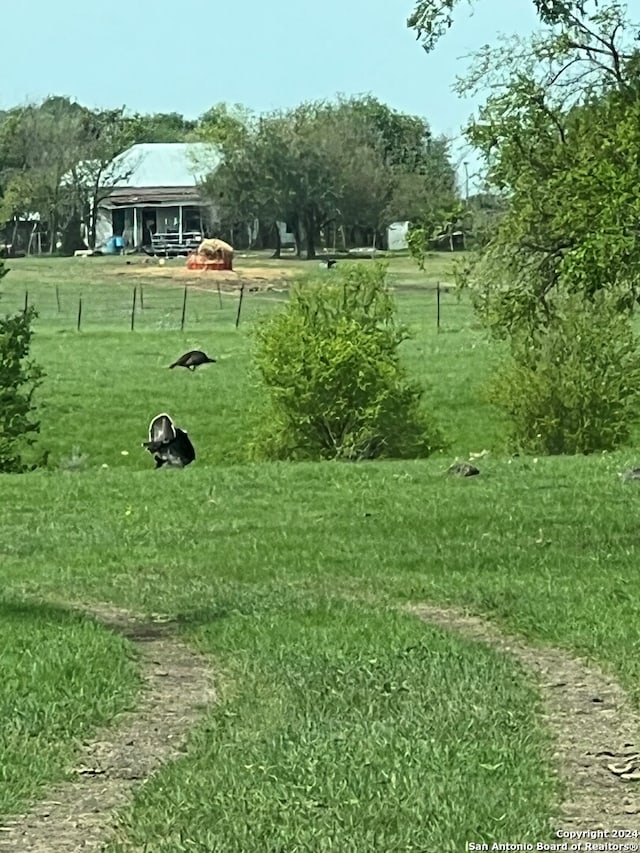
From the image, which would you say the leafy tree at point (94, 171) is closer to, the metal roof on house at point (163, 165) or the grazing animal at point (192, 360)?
the metal roof on house at point (163, 165)

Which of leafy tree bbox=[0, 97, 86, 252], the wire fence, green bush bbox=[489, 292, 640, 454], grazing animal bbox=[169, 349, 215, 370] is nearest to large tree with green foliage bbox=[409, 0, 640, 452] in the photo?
green bush bbox=[489, 292, 640, 454]

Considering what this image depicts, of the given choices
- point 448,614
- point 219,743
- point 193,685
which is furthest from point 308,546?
point 219,743

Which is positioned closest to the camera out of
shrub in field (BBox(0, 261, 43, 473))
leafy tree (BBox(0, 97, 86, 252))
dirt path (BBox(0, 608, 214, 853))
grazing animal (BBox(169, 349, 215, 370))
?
dirt path (BBox(0, 608, 214, 853))

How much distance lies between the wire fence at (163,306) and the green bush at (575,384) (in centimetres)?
1931

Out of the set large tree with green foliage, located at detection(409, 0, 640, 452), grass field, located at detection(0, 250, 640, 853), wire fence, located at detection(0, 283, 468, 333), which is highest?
large tree with green foliage, located at detection(409, 0, 640, 452)

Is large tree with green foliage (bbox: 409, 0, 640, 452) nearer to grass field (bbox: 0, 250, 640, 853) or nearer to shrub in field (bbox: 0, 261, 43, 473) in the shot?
grass field (bbox: 0, 250, 640, 853)

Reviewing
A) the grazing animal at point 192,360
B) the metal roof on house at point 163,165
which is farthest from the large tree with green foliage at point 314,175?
the grazing animal at point 192,360

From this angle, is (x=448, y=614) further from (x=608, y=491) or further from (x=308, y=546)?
(x=608, y=491)

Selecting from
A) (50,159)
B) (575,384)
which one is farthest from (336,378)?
(50,159)

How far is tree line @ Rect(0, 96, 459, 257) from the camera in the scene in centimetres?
8188

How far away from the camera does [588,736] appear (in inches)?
270

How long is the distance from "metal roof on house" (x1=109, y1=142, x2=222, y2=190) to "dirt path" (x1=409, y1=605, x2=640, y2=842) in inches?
3450

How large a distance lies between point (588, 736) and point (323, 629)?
9.65 feet

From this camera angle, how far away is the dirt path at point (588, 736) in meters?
5.65
